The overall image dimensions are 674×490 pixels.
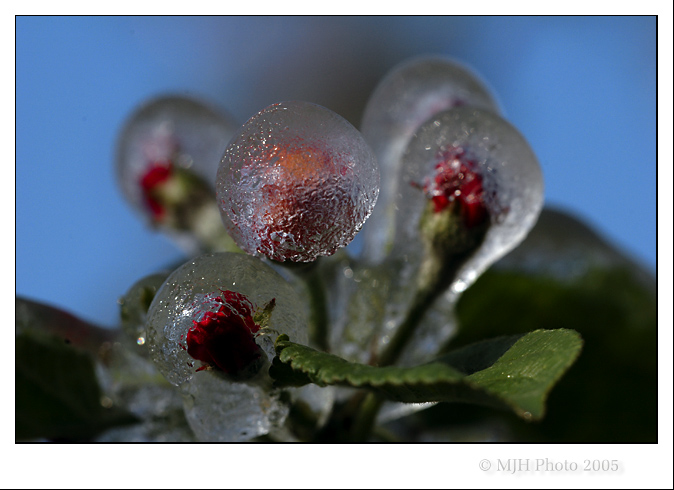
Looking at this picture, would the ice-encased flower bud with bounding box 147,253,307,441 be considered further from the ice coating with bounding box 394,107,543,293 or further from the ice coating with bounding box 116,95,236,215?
the ice coating with bounding box 116,95,236,215

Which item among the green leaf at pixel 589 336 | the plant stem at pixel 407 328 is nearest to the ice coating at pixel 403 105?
the plant stem at pixel 407 328

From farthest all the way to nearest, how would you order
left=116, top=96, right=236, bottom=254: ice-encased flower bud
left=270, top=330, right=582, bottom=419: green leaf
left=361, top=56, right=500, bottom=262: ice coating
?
left=116, top=96, right=236, bottom=254: ice-encased flower bud
left=361, top=56, right=500, bottom=262: ice coating
left=270, top=330, right=582, bottom=419: green leaf

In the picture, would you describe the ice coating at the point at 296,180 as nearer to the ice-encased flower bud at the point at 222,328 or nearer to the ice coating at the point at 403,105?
the ice-encased flower bud at the point at 222,328

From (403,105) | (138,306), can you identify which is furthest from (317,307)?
(403,105)

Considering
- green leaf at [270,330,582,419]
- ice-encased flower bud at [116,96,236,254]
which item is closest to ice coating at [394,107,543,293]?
green leaf at [270,330,582,419]

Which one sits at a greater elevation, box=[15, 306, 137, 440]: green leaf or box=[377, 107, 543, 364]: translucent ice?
box=[377, 107, 543, 364]: translucent ice

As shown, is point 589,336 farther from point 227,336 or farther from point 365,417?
point 227,336

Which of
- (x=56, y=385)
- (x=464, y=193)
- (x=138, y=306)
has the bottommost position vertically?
(x=56, y=385)
